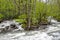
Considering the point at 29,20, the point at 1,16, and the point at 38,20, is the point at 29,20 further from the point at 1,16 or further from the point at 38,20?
the point at 1,16

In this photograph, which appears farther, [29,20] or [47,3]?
[47,3]

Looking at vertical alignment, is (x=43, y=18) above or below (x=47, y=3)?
below

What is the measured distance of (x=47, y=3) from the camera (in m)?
18.2

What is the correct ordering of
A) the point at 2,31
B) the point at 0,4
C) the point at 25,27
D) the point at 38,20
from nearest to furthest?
the point at 2,31, the point at 25,27, the point at 38,20, the point at 0,4

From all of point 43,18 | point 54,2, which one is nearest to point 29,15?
point 43,18

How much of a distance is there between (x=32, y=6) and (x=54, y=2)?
631 centimetres

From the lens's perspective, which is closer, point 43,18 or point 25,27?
point 25,27

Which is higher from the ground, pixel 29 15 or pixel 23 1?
pixel 23 1

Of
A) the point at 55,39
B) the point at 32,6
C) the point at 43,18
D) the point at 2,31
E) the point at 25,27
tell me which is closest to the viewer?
the point at 55,39

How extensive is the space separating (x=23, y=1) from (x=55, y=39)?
554cm

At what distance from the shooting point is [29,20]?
14.5 metres

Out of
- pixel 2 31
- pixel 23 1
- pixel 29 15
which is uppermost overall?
pixel 23 1

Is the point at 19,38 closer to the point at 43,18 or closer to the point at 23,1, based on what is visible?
the point at 23,1

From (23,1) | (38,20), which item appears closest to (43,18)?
(38,20)
